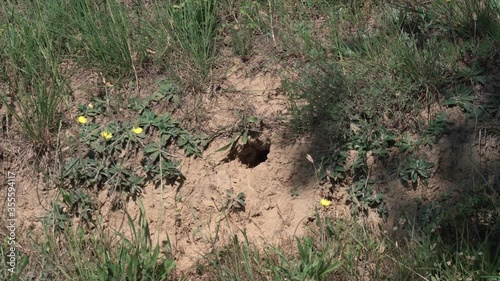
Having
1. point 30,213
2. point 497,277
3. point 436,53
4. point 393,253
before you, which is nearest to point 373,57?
point 436,53

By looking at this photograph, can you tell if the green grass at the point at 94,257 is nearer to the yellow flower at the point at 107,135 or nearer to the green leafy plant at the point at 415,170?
the yellow flower at the point at 107,135

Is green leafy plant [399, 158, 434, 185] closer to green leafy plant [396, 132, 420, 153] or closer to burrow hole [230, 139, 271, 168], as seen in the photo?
green leafy plant [396, 132, 420, 153]

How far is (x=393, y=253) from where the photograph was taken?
3.65 m

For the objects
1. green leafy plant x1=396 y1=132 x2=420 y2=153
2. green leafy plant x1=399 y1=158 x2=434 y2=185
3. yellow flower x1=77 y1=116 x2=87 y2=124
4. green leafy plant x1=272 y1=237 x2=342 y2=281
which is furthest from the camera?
yellow flower x1=77 y1=116 x2=87 y2=124

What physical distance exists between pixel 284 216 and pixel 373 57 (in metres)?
1.19

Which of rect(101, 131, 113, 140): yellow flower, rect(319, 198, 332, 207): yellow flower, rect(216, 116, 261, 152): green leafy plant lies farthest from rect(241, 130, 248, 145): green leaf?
rect(101, 131, 113, 140): yellow flower

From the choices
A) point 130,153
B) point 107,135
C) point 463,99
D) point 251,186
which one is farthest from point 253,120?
point 463,99

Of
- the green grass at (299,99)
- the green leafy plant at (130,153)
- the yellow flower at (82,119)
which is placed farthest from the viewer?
the yellow flower at (82,119)

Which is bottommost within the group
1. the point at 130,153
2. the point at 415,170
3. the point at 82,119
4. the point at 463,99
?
the point at 130,153

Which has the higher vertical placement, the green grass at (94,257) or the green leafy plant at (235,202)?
the green leafy plant at (235,202)

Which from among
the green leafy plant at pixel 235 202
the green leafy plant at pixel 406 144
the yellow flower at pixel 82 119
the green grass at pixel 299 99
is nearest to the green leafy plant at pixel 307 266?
the green grass at pixel 299 99

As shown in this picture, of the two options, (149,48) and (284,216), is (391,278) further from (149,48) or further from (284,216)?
(149,48)

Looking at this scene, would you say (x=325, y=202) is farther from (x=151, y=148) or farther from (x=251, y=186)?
(x=151, y=148)

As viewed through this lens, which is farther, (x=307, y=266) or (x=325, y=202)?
(x=325, y=202)
